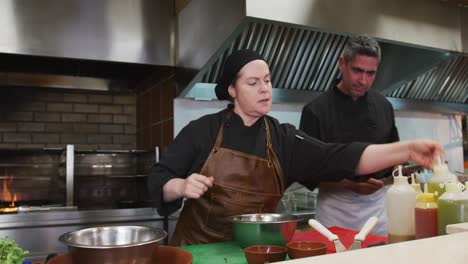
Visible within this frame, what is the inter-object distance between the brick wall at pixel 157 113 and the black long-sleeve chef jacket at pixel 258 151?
1484 mm

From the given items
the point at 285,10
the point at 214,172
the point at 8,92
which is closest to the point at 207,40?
the point at 285,10

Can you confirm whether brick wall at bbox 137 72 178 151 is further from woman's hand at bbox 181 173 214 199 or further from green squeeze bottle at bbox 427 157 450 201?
green squeeze bottle at bbox 427 157 450 201

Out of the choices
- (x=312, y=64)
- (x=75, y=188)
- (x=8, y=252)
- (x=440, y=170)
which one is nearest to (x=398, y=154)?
(x=440, y=170)

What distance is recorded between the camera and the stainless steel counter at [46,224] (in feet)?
10.3

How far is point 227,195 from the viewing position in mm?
2045

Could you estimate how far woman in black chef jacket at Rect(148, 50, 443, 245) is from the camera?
2.03 metres

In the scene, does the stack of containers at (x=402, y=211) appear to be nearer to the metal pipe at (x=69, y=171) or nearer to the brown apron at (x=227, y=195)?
the brown apron at (x=227, y=195)

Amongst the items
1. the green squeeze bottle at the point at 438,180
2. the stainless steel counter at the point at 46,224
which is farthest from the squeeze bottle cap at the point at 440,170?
the stainless steel counter at the point at 46,224

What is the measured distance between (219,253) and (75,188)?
9.06 ft

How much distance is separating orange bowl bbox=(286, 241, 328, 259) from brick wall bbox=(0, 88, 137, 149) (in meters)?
3.33

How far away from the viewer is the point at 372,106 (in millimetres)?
2912

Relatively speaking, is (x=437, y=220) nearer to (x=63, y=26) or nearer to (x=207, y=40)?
(x=207, y=40)

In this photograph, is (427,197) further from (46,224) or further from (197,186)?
(46,224)

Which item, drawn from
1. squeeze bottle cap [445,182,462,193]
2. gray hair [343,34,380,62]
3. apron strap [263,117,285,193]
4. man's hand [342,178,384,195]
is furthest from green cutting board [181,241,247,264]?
gray hair [343,34,380,62]
